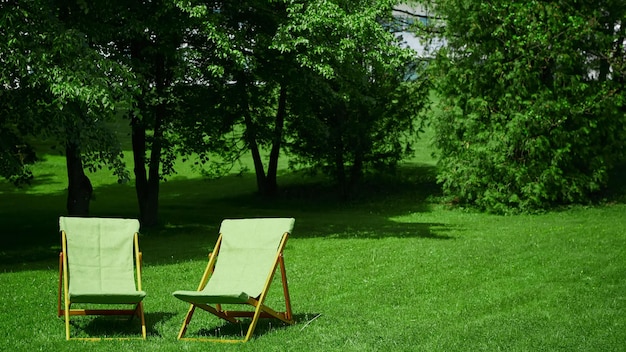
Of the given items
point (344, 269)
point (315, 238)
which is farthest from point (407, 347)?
point (315, 238)

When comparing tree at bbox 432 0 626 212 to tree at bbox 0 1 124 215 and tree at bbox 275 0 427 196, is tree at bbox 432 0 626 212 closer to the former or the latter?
tree at bbox 275 0 427 196

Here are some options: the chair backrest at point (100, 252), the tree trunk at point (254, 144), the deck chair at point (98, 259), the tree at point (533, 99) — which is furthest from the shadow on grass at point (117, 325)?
the tree at point (533, 99)

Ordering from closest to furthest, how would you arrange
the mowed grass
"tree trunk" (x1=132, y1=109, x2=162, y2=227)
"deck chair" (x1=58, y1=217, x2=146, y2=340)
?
the mowed grass
"deck chair" (x1=58, y1=217, x2=146, y2=340)
"tree trunk" (x1=132, y1=109, x2=162, y2=227)

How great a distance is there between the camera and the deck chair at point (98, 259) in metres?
8.54

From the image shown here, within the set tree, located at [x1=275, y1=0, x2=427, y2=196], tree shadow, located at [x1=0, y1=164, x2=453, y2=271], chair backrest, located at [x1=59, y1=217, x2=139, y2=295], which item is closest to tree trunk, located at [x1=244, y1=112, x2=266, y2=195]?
tree shadow, located at [x1=0, y1=164, x2=453, y2=271]

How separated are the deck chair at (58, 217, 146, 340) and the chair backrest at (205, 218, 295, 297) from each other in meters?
0.86

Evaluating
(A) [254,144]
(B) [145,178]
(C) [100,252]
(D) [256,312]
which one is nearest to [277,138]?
(A) [254,144]

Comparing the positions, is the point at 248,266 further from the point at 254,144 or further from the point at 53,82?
the point at 254,144

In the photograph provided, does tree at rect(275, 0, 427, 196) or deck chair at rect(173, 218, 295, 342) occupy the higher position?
tree at rect(275, 0, 427, 196)

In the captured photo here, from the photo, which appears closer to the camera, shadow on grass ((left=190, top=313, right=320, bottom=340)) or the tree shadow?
shadow on grass ((left=190, top=313, right=320, bottom=340))

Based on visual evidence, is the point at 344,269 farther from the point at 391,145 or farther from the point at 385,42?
the point at 391,145

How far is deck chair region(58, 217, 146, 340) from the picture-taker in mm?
8539

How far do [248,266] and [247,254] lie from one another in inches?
7.1

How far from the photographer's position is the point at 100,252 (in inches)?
355
